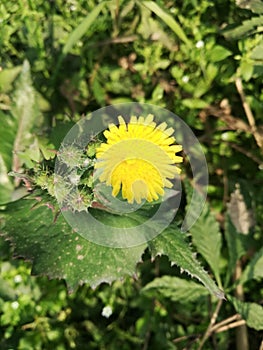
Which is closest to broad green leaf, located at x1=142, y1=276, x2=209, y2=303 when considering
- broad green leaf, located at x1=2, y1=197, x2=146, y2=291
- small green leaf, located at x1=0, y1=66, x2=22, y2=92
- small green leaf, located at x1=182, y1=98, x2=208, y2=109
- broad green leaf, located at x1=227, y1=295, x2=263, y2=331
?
broad green leaf, located at x1=227, y1=295, x2=263, y2=331

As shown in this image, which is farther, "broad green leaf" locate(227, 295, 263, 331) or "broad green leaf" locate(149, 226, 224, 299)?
"broad green leaf" locate(227, 295, 263, 331)

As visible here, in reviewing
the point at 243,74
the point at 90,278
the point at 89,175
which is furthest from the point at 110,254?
the point at 243,74

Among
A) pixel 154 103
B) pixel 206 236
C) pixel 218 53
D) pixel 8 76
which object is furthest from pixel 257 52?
pixel 8 76

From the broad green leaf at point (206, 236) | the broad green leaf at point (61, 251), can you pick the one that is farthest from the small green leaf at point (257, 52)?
the broad green leaf at point (61, 251)

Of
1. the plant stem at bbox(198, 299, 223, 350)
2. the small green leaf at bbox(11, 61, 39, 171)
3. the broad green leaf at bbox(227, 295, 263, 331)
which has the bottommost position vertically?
the plant stem at bbox(198, 299, 223, 350)

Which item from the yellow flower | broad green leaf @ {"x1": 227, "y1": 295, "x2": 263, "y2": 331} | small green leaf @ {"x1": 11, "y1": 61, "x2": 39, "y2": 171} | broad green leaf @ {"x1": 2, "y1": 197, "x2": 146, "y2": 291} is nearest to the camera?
the yellow flower

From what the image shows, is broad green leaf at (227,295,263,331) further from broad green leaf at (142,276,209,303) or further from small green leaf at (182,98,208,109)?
small green leaf at (182,98,208,109)

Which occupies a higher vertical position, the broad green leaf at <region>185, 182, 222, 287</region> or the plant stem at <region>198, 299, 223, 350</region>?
the broad green leaf at <region>185, 182, 222, 287</region>

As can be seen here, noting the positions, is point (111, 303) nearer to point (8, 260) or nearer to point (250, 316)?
point (8, 260)

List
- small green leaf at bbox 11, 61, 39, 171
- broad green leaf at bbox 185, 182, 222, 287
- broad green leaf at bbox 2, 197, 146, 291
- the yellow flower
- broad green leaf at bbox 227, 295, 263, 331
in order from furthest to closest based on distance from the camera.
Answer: small green leaf at bbox 11, 61, 39, 171, broad green leaf at bbox 185, 182, 222, 287, broad green leaf at bbox 227, 295, 263, 331, broad green leaf at bbox 2, 197, 146, 291, the yellow flower
